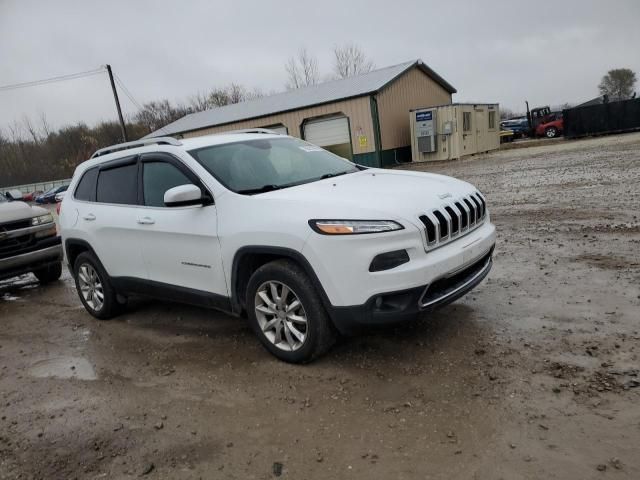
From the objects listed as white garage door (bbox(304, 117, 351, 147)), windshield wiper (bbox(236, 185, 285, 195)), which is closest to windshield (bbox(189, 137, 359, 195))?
windshield wiper (bbox(236, 185, 285, 195))

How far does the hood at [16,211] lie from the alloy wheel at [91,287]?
226 cm

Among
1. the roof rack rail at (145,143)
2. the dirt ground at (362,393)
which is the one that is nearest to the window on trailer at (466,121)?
the dirt ground at (362,393)

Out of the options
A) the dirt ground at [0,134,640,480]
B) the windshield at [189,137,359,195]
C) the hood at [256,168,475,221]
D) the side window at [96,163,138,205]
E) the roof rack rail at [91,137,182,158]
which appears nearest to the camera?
the dirt ground at [0,134,640,480]

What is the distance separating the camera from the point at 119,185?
198 inches

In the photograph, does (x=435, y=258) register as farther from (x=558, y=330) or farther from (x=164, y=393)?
(x=164, y=393)

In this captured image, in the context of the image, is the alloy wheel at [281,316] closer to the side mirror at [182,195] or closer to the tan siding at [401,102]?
the side mirror at [182,195]

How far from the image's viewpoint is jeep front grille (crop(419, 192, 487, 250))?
11.4 ft

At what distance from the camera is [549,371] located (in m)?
3.36

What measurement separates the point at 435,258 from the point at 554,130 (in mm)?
35689

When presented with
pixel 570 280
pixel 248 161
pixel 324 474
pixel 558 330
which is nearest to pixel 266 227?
pixel 248 161

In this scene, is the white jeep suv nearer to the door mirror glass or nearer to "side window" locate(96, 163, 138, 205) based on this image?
"side window" locate(96, 163, 138, 205)

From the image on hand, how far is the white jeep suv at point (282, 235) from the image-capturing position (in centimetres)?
335

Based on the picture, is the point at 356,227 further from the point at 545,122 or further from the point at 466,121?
the point at 545,122

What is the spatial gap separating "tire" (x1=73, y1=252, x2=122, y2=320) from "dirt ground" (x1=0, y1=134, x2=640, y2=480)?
15 centimetres
